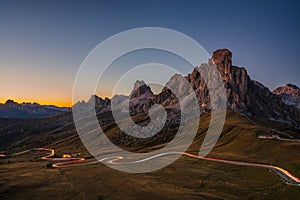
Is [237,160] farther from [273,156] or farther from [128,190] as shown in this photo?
[128,190]

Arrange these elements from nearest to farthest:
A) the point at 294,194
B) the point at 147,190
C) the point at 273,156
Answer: the point at 294,194
the point at 147,190
the point at 273,156

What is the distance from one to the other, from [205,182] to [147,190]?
1937 cm

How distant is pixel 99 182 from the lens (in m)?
75.1

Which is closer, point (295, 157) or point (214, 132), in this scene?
point (295, 157)

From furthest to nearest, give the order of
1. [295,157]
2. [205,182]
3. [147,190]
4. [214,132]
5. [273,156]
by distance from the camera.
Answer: [214,132] → [273,156] → [295,157] → [205,182] → [147,190]

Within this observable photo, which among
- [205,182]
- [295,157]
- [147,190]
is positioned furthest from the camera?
[295,157]

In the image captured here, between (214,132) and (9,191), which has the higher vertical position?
(214,132)

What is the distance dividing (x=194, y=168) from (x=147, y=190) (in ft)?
115

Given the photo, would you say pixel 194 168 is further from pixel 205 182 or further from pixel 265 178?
pixel 265 178

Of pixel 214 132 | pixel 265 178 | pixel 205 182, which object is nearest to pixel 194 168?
pixel 205 182

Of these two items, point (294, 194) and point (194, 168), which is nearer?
point (294, 194)

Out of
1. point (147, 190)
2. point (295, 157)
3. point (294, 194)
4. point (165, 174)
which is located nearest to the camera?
point (294, 194)

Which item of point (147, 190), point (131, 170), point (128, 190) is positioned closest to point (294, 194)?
point (147, 190)

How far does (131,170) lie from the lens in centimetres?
9531
